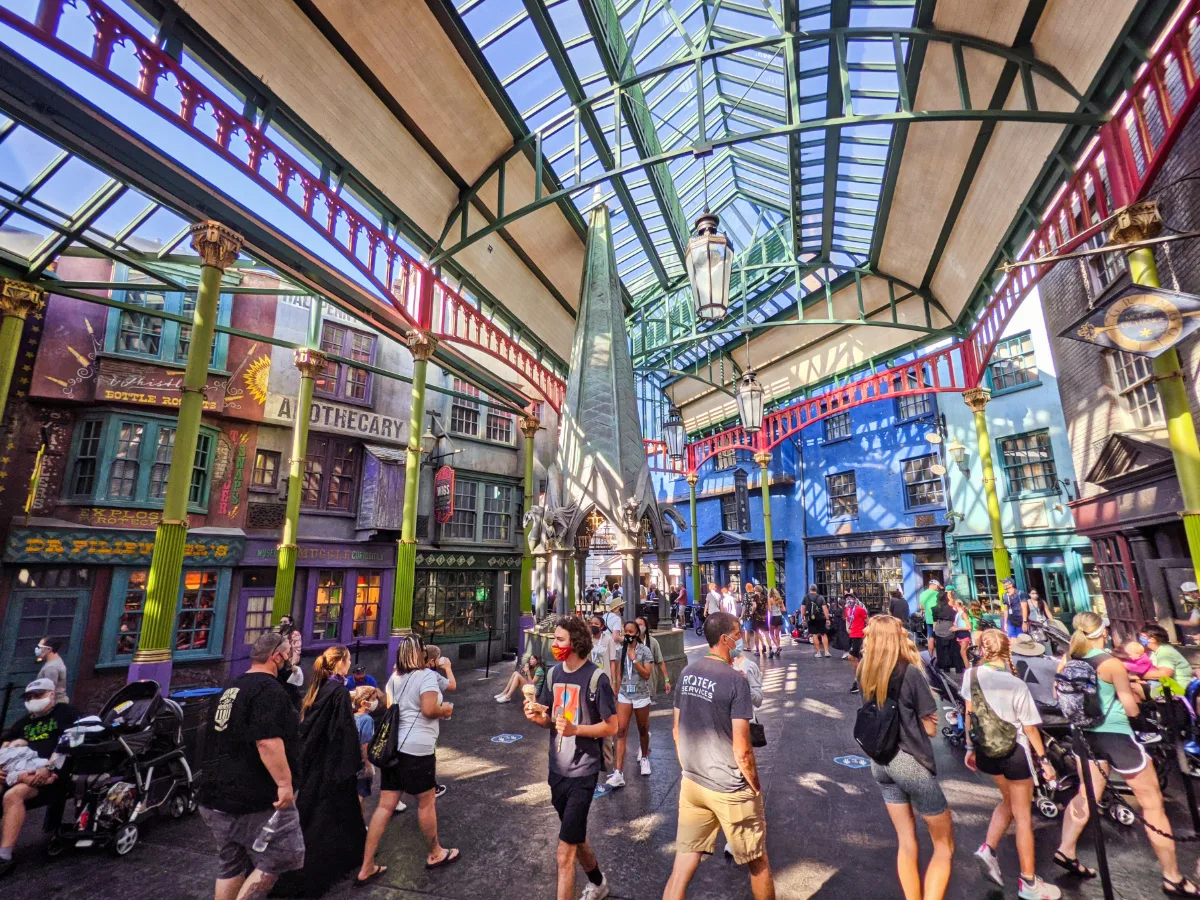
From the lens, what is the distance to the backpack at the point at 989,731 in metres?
3.69

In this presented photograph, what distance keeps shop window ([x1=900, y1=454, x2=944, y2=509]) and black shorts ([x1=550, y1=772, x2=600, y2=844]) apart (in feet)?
65.1

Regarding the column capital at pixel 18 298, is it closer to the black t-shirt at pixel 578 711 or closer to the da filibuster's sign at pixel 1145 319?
the black t-shirt at pixel 578 711

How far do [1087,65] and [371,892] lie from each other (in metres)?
13.0

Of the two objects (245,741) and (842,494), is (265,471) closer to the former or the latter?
(245,741)

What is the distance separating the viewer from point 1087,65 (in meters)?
7.97

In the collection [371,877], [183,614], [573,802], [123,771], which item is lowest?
[371,877]

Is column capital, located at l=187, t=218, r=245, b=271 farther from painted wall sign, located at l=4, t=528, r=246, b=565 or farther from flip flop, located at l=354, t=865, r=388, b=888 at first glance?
flip flop, located at l=354, t=865, r=388, b=888

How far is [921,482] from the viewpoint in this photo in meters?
20.1

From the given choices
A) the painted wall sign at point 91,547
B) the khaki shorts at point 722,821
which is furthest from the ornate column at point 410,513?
the khaki shorts at point 722,821

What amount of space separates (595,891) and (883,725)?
2.10 metres

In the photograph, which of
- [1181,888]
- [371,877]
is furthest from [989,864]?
[371,877]

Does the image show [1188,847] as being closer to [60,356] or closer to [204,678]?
[204,678]

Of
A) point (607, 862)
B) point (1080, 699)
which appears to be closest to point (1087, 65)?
point (1080, 699)

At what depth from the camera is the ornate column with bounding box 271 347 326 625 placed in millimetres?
11609
